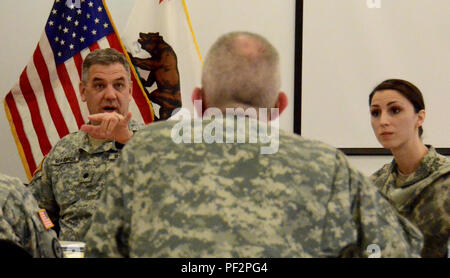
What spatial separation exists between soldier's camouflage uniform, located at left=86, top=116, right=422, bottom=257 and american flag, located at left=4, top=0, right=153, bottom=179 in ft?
7.15

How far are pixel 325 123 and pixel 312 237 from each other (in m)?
2.59

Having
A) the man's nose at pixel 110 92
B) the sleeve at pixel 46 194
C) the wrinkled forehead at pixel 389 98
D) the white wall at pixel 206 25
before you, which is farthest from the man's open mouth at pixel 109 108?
the wrinkled forehead at pixel 389 98

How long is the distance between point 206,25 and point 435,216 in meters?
2.18

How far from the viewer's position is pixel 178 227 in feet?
4.03

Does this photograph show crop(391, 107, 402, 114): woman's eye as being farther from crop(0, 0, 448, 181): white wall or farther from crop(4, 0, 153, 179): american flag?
crop(4, 0, 153, 179): american flag

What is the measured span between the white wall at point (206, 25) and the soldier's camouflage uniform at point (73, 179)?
3.86 ft

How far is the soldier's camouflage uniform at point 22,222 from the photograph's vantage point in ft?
5.10

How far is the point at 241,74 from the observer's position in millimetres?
1367

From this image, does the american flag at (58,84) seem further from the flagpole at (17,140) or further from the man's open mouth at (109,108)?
the man's open mouth at (109,108)

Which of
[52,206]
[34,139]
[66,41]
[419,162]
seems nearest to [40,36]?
[66,41]

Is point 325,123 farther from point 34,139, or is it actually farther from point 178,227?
point 178,227

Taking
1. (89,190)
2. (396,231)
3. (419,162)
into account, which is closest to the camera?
(396,231)

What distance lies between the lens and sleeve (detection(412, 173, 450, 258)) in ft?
6.68

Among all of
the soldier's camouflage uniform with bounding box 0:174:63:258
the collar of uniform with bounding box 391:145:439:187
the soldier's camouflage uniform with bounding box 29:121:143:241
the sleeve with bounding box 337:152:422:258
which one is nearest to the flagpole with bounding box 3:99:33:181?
the soldier's camouflage uniform with bounding box 29:121:143:241
